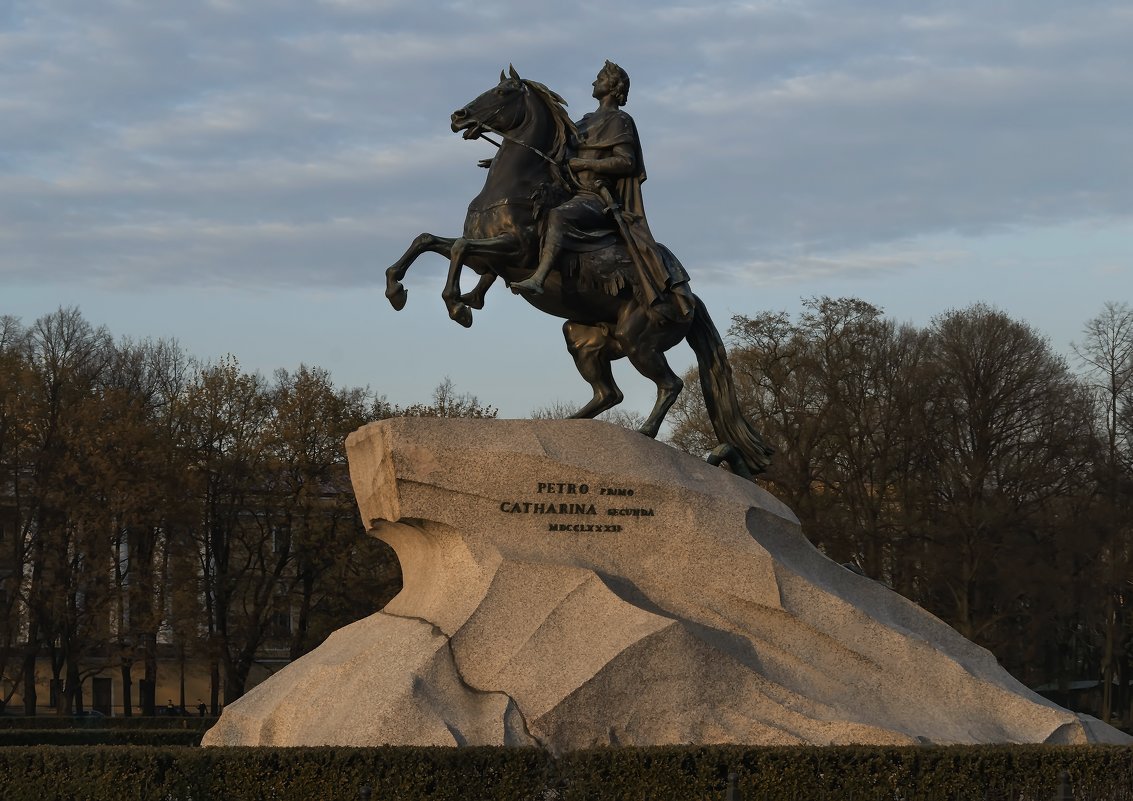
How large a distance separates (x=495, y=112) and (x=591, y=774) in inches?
249

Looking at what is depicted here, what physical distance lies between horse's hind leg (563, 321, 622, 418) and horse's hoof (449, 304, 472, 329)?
4.44 feet

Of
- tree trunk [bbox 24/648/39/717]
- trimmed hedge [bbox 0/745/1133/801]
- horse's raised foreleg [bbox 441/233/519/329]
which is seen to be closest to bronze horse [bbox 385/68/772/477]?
horse's raised foreleg [bbox 441/233/519/329]

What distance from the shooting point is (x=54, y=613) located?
31.2 m

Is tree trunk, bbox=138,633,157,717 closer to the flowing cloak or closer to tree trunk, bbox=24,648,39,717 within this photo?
tree trunk, bbox=24,648,39,717

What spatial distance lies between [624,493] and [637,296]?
203 cm

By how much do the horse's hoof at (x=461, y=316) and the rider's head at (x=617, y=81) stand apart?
8.56 feet

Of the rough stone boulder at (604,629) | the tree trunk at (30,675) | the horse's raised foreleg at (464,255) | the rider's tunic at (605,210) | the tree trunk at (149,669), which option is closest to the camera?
the rough stone boulder at (604,629)

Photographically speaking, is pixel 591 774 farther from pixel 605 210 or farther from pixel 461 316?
pixel 605 210

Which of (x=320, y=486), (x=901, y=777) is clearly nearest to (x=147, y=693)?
(x=320, y=486)

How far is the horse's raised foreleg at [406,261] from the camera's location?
13.3 metres

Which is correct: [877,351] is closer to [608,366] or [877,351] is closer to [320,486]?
[320,486]

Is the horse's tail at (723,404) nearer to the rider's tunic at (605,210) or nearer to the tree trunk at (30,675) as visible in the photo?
the rider's tunic at (605,210)

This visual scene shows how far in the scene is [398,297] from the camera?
13328mm

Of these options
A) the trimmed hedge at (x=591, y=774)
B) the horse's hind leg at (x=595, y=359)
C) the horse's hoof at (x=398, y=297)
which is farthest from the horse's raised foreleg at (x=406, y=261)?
the trimmed hedge at (x=591, y=774)
